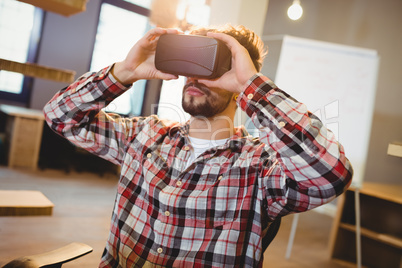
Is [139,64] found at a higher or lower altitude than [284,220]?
higher

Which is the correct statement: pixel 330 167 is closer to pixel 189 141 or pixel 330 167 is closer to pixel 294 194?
pixel 294 194

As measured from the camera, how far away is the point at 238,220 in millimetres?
1006

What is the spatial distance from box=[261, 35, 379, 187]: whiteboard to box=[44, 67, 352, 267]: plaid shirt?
1.83 m

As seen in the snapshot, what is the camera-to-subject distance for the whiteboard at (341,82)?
276cm

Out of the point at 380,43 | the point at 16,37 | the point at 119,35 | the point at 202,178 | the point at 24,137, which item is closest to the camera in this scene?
the point at 202,178

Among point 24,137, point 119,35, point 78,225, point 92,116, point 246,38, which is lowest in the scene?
point 78,225

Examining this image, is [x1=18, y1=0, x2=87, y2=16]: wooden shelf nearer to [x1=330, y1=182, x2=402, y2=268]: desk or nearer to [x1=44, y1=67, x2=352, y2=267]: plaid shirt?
[x1=44, y1=67, x2=352, y2=267]: plaid shirt

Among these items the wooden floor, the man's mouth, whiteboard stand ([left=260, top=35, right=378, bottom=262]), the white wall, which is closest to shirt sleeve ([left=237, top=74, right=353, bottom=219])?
the man's mouth

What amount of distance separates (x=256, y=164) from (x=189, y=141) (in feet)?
0.76

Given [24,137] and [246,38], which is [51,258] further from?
[24,137]

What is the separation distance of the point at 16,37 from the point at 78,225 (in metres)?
2.81

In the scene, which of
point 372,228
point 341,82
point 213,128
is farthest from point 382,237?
point 213,128

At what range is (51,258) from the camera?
864 millimetres

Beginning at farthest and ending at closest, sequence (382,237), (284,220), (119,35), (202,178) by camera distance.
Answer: (119,35), (284,220), (382,237), (202,178)
